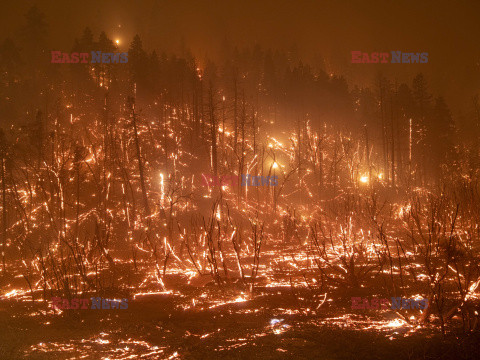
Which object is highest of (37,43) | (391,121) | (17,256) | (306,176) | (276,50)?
(276,50)

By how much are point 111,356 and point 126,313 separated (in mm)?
2376

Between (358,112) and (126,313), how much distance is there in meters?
51.4

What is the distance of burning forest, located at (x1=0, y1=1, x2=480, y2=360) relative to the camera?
7.57m

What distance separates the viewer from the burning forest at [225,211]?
757 cm

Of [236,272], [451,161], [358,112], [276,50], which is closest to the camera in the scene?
[236,272]

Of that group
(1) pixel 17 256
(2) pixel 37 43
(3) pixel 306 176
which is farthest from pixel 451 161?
(2) pixel 37 43

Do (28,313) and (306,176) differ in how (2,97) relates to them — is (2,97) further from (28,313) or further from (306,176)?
(28,313)

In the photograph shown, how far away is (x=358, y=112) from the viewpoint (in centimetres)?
5375

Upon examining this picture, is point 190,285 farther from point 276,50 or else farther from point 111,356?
point 276,50

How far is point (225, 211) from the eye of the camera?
90.8ft

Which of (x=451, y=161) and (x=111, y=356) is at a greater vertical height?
(x=451, y=161)

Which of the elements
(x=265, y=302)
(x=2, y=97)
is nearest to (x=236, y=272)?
(x=265, y=302)

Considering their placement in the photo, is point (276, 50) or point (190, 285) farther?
point (276, 50)

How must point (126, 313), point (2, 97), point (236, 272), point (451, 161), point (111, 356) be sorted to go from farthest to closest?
point (451, 161), point (2, 97), point (236, 272), point (126, 313), point (111, 356)
